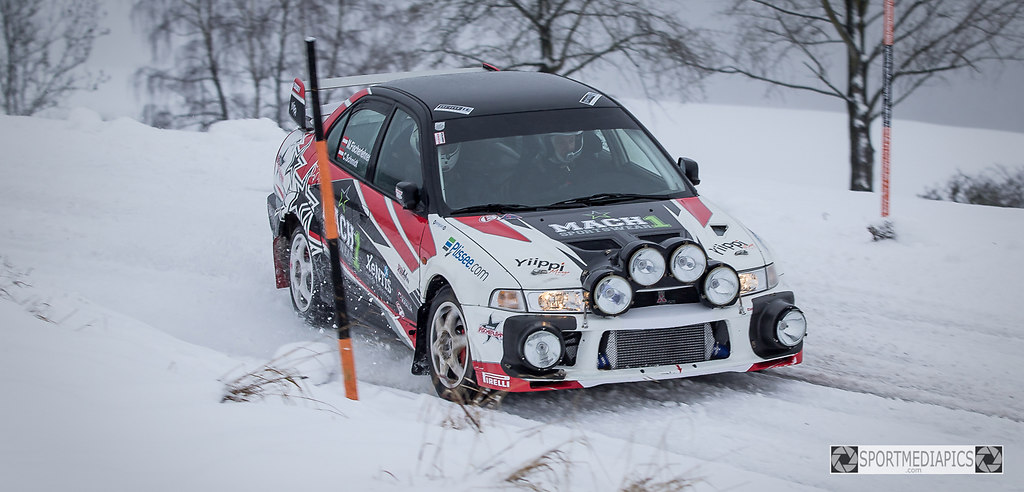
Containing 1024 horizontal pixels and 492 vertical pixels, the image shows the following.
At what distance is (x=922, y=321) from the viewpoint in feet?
24.4

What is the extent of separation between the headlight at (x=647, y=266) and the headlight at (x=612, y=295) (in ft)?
0.28

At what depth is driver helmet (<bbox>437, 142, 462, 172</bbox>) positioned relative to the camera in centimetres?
646

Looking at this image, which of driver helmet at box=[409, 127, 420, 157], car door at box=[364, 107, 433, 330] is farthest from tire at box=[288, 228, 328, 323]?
driver helmet at box=[409, 127, 420, 157]

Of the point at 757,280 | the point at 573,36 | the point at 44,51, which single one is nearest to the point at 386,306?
the point at 757,280

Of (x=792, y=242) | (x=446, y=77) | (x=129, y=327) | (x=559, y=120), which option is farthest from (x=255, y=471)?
(x=792, y=242)

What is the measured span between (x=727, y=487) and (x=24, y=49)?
25.1 m

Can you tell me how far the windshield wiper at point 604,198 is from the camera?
20.8 feet

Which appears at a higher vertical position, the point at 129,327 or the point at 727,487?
the point at 129,327

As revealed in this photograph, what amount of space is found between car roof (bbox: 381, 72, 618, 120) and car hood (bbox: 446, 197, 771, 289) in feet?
3.04

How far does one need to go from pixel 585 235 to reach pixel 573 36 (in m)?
9.33

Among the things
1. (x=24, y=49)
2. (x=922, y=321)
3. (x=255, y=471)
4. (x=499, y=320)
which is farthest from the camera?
(x=24, y=49)

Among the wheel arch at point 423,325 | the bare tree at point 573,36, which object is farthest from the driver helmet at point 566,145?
the bare tree at point 573,36

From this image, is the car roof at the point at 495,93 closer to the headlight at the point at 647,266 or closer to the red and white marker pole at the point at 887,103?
the headlight at the point at 647,266

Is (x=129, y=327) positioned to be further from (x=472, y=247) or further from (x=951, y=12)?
(x=951, y=12)
